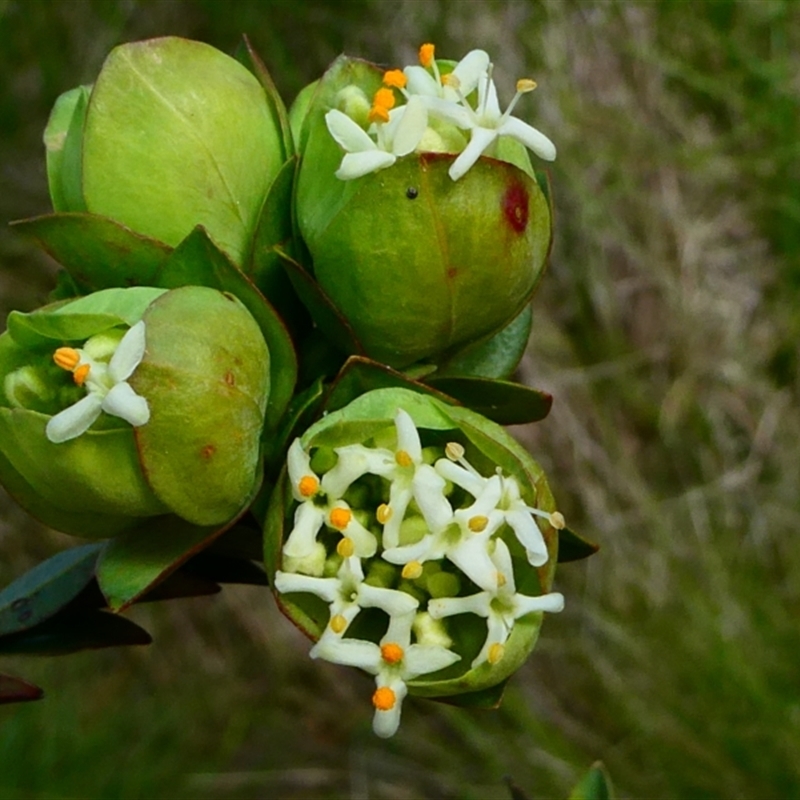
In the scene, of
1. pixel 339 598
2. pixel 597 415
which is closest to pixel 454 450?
pixel 339 598

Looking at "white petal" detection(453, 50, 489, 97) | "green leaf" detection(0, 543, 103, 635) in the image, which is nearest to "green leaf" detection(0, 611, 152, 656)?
"green leaf" detection(0, 543, 103, 635)

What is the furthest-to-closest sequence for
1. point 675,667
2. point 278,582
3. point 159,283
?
point 675,667
point 159,283
point 278,582

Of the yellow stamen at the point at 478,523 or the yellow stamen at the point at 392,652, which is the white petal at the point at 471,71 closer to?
the yellow stamen at the point at 478,523

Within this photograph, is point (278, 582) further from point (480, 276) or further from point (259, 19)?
point (259, 19)

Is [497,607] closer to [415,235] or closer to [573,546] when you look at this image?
[573,546]

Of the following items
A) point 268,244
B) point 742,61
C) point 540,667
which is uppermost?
point 268,244

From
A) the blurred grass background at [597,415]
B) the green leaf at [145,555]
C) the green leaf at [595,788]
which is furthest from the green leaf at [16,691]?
the blurred grass background at [597,415]

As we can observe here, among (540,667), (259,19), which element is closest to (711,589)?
(540,667)

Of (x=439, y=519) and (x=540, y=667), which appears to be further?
(x=540, y=667)
